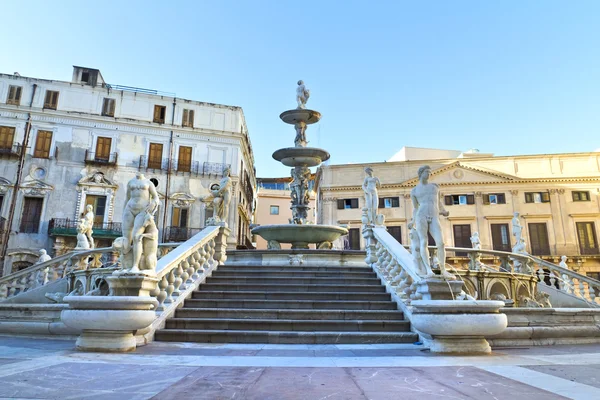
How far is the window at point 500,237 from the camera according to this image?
3606 centimetres

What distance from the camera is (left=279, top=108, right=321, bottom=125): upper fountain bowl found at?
16328 mm

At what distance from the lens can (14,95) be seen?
2948 centimetres

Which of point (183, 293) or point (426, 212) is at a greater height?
point (426, 212)

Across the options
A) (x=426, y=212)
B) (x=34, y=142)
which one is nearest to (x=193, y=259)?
(x=426, y=212)

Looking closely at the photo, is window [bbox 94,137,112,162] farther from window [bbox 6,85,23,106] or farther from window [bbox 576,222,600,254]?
window [bbox 576,222,600,254]

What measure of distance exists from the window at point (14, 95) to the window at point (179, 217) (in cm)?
1363

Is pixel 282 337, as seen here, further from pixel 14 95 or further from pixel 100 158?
pixel 14 95

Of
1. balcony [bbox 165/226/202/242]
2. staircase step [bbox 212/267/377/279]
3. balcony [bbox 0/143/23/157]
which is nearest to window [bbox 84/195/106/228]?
balcony [bbox 165/226/202/242]

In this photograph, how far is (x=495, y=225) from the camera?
37094 mm

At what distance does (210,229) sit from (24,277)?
20.9 ft

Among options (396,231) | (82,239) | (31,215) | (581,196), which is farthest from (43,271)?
(581,196)

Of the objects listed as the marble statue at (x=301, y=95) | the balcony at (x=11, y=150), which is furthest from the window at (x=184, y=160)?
the marble statue at (x=301, y=95)

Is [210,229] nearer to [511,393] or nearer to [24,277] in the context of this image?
[24,277]

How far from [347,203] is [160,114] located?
19125mm
